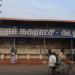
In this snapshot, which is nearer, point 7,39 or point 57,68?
point 57,68

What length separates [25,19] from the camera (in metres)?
29.1

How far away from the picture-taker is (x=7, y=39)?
98.2 feet

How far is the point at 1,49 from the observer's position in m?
29.9

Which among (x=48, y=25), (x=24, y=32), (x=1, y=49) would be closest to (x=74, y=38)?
(x=48, y=25)

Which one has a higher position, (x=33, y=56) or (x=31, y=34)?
(x=31, y=34)

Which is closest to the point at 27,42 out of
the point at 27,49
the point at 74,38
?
the point at 27,49

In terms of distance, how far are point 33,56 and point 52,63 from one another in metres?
12.2

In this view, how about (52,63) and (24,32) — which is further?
(24,32)

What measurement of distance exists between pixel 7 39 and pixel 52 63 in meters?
12.3

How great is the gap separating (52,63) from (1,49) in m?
12.4

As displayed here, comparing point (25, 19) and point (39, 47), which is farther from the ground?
point (25, 19)

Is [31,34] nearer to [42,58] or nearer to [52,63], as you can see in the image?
[42,58]

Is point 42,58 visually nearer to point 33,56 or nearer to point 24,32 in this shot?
point 33,56

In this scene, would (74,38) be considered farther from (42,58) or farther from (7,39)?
(7,39)
